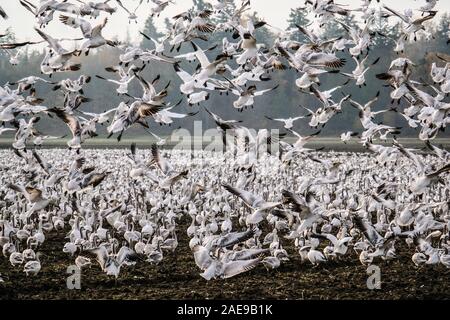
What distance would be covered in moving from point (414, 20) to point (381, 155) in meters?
2.07

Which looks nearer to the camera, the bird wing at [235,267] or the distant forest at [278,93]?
the bird wing at [235,267]

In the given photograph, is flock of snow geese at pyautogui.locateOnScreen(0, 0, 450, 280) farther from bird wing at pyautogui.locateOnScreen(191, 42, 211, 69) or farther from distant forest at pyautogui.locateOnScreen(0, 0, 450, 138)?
distant forest at pyautogui.locateOnScreen(0, 0, 450, 138)

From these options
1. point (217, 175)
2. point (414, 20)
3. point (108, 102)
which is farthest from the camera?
point (108, 102)

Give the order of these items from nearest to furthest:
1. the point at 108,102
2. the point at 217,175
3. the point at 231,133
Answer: the point at 231,133, the point at 217,175, the point at 108,102

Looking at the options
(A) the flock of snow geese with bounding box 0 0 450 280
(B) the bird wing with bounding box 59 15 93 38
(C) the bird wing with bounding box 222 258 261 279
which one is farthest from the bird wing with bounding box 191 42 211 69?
(C) the bird wing with bounding box 222 258 261 279

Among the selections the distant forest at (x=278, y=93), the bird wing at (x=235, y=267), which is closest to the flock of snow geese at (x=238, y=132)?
the bird wing at (x=235, y=267)

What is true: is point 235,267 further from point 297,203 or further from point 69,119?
point 69,119

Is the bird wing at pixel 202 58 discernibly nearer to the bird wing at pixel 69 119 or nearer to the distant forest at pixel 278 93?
the bird wing at pixel 69 119

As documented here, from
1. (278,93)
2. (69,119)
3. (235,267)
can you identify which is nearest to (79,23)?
(69,119)

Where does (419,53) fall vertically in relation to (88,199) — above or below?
above

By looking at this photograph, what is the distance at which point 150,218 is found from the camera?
492 inches

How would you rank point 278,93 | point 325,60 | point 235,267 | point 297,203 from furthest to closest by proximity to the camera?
point 278,93 → point 325,60 → point 297,203 → point 235,267
